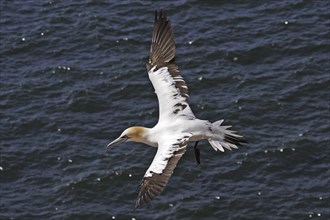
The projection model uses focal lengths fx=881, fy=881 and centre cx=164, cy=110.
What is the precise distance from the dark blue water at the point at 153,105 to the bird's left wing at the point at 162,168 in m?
19.4

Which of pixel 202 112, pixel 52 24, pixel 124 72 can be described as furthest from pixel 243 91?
pixel 52 24

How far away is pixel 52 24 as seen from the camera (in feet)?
158

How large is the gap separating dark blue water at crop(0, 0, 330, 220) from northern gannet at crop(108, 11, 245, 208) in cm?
1724

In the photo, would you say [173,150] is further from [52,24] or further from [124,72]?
[52,24]

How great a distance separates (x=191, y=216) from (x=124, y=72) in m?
9.72

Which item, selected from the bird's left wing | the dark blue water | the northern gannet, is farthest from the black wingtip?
the dark blue water

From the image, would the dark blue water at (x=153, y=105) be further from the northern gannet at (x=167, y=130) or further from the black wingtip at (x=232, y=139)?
the black wingtip at (x=232, y=139)

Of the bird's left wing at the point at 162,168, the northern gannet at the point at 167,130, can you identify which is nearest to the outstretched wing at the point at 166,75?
the northern gannet at the point at 167,130

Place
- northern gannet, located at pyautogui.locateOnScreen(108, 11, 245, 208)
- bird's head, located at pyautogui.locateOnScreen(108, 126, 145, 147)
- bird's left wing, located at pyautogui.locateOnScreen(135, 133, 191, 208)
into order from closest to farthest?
1. bird's left wing, located at pyautogui.locateOnScreen(135, 133, 191, 208)
2. northern gannet, located at pyautogui.locateOnScreen(108, 11, 245, 208)
3. bird's head, located at pyautogui.locateOnScreen(108, 126, 145, 147)

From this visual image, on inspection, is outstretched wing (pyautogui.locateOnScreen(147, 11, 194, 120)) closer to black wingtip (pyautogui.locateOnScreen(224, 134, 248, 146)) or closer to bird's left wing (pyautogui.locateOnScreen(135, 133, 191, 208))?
black wingtip (pyautogui.locateOnScreen(224, 134, 248, 146))

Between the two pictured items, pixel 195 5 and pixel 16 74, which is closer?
pixel 16 74

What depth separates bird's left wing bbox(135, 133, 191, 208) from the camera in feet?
60.9

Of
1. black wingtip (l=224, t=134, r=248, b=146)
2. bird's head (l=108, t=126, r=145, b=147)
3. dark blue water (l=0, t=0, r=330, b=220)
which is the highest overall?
bird's head (l=108, t=126, r=145, b=147)

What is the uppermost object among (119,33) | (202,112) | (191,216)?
(119,33)
